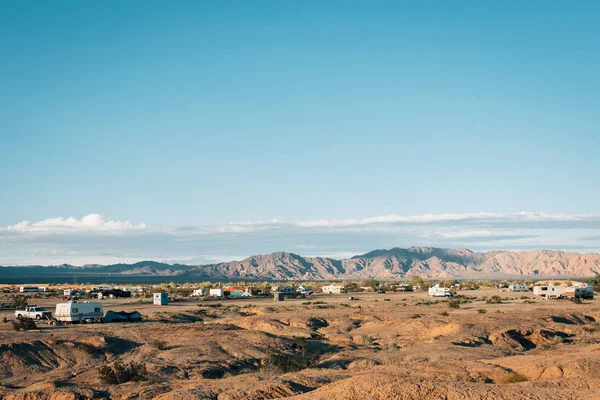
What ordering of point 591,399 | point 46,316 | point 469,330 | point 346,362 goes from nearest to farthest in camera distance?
1. point 591,399
2. point 346,362
3. point 469,330
4. point 46,316

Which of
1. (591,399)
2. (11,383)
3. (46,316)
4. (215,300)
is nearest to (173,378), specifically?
(11,383)

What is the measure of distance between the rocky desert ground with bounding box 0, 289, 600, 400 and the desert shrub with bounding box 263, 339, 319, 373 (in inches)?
4.4

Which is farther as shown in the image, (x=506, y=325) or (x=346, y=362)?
(x=506, y=325)

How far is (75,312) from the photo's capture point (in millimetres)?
57500

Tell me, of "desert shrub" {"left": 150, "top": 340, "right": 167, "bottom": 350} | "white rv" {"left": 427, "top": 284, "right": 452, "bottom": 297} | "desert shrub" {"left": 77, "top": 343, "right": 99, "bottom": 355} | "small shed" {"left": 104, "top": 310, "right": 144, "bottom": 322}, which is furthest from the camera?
"white rv" {"left": 427, "top": 284, "right": 452, "bottom": 297}

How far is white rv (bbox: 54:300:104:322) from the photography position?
188ft

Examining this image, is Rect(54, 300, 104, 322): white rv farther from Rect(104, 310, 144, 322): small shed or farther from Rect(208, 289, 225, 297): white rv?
Rect(208, 289, 225, 297): white rv

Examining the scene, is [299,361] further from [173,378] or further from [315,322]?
[315,322]

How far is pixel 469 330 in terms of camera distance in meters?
47.1

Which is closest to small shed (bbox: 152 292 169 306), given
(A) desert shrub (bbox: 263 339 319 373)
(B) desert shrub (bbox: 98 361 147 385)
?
(A) desert shrub (bbox: 263 339 319 373)

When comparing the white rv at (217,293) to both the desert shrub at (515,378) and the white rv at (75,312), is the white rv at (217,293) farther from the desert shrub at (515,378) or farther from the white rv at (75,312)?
the desert shrub at (515,378)

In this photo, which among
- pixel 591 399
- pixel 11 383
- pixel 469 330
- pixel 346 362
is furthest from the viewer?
pixel 469 330

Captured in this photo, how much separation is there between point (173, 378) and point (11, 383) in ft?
26.0

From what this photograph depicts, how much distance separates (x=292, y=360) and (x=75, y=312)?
1202 inches
